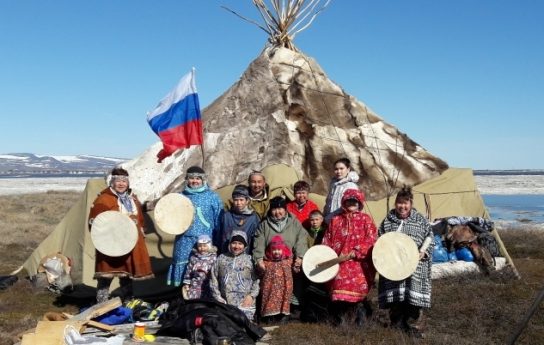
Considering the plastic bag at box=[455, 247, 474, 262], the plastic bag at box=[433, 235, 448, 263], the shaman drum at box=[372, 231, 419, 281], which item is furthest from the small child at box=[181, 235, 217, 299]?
the plastic bag at box=[455, 247, 474, 262]

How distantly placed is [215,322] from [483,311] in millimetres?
2863

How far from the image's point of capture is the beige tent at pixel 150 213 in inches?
291

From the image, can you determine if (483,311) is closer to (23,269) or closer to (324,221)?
(324,221)

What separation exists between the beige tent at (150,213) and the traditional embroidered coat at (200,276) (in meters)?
1.73

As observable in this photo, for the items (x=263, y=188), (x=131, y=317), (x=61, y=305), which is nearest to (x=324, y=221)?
(x=263, y=188)

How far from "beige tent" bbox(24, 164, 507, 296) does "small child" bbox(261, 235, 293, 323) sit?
1.74 metres

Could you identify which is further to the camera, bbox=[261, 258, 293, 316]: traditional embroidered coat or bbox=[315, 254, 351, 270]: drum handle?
bbox=[261, 258, 293, 316]: traditional embroidered coat

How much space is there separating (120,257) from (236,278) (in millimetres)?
1390

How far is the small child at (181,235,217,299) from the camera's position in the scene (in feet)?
18.4

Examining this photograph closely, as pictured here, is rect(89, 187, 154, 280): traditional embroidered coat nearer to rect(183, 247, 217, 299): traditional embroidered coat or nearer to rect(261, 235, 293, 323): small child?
rect(183, 247, 217, 299): traditional embroidered coat

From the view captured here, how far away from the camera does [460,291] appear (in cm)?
675

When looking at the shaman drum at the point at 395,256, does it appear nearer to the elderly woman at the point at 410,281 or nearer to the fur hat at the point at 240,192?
the elderly woman at the point at 410,281

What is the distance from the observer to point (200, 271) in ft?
18.4

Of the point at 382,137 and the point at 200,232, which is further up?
the point at 382,137
